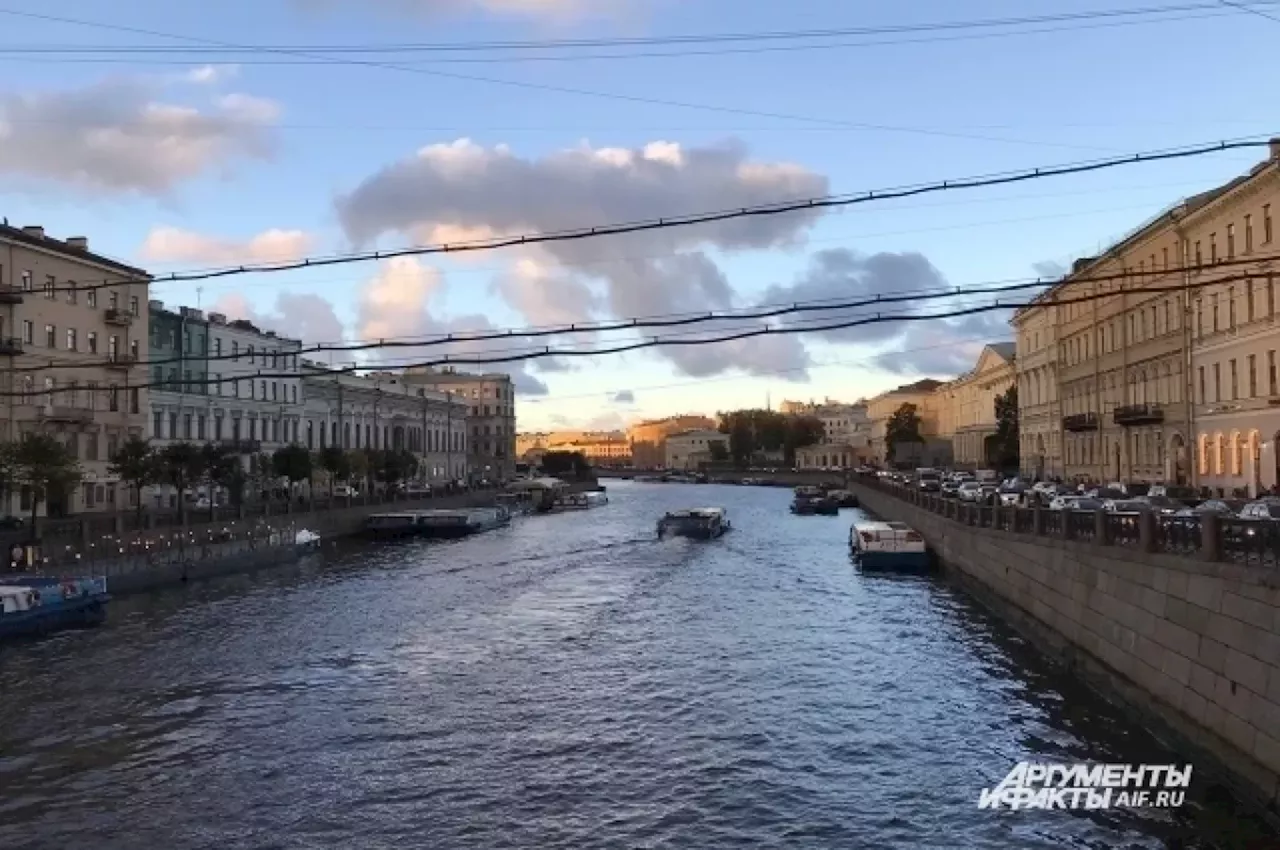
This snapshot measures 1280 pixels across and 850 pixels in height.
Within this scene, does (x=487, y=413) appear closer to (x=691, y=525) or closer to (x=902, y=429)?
(x=902, y=429)

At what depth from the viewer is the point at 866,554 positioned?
146 feet

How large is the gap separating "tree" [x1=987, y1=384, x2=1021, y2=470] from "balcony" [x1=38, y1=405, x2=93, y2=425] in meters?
68.8

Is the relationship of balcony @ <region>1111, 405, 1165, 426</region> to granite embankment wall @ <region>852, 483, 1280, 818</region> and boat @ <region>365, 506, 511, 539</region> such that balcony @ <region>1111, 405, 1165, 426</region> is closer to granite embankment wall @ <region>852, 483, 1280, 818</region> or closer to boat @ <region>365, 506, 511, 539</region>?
granite embankment wall @ <region>852, 483, 1280, 818</region>

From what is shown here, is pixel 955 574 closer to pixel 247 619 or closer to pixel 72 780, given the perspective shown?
pixel 247 619

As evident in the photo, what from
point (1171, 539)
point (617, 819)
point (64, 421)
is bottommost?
point (617, 819)

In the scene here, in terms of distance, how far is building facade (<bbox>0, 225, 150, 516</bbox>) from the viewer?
4919 cm

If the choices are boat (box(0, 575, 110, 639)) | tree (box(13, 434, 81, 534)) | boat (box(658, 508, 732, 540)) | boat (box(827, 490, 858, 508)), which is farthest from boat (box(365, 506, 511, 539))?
boat (box(827, 490, 858, 508))

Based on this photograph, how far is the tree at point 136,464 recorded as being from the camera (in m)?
50.2

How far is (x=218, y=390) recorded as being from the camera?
71.1 m

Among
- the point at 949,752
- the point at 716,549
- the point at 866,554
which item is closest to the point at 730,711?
the point at 949,752

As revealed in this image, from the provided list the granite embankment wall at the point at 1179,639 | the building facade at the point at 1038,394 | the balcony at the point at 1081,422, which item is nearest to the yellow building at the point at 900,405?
the building facade at the point at 1038,394

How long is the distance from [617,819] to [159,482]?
44.3 meters

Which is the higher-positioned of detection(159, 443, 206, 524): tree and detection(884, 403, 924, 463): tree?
detection(884, 403, 924, 463): tree

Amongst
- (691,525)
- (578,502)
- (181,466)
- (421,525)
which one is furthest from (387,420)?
(181,466)
